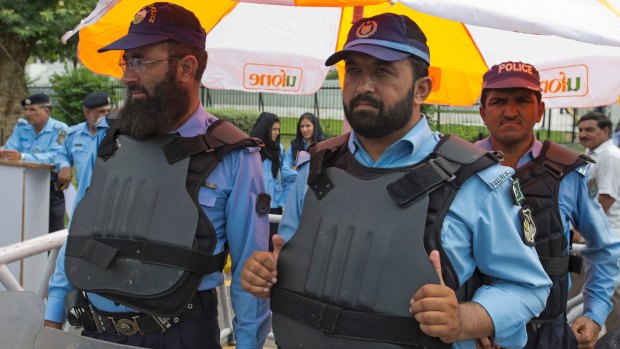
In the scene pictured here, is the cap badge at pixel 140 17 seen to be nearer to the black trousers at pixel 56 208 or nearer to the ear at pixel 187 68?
the ear at pixel 187 68

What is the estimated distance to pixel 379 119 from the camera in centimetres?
240

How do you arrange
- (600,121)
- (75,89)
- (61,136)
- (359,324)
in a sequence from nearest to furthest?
(359,324) < (600,121) < (61,136) < (75,89)

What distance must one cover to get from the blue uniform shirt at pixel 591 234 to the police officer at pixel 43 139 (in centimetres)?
578

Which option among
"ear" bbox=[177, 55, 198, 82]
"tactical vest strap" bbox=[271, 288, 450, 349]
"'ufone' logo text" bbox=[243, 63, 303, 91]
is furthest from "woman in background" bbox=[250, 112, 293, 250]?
"tactical vest strap" bbox=[271, 288, 450, 349]

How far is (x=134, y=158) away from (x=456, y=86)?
349 cm

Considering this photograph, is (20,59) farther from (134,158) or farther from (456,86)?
(134,158)

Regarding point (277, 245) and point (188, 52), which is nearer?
point (277, 245)

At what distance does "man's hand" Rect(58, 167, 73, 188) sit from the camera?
25.0 ft

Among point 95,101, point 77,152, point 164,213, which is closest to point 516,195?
point 164,213

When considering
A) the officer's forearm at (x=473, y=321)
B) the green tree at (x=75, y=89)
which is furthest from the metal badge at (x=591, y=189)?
the green tree at (x=75, y=89)

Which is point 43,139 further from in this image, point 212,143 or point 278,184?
point 212,143

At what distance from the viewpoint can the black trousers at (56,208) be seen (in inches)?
319

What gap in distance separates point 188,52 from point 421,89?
3.46 feet

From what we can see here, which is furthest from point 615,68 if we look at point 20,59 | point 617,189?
point 20,59
